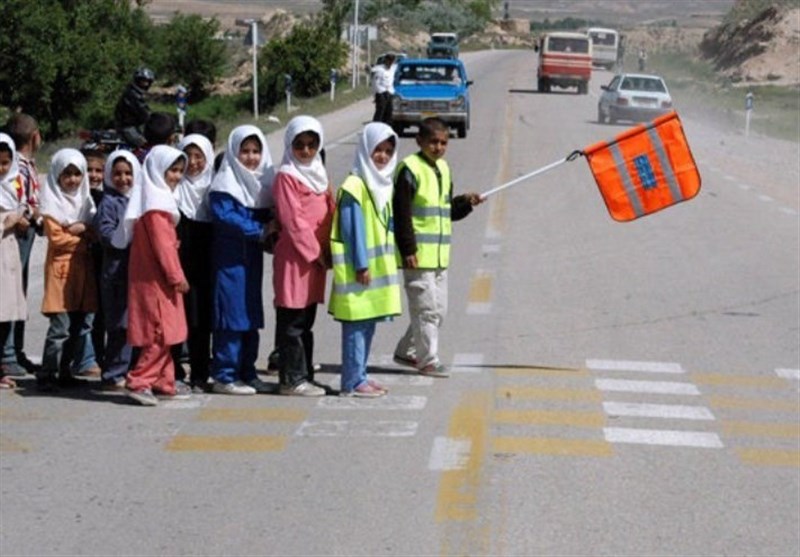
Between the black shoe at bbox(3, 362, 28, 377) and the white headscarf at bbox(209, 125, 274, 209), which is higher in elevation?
the white headscarf at bbox(209, 125, 274, 209)

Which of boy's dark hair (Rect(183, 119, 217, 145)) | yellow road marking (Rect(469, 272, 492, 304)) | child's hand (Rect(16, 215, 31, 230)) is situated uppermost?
boy's dark hair (Rect(183, 119, 217, 145))

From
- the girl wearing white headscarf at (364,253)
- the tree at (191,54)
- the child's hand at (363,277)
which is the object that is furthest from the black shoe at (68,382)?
the tree at (191,54)

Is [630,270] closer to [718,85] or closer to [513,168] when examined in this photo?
[513,168]

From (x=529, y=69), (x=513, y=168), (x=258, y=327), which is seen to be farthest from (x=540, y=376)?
(x=529, y=69)

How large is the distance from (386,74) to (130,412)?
91.2 ft

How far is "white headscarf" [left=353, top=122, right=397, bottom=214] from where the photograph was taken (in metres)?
9.99

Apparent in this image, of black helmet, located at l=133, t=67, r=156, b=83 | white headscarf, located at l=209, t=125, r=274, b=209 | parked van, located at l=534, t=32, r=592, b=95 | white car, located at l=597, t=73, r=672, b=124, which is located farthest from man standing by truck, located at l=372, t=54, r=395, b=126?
parked van, located at l=534, t=32, r=592, b=95

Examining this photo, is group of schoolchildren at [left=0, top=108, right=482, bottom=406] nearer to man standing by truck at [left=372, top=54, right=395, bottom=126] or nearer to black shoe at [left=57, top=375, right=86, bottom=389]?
black shoe at [left=57, top=375, right=86, bottom=389]

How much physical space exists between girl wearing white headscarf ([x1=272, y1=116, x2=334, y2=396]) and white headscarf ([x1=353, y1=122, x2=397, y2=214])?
0.24 metres

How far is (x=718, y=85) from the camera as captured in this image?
250 feet

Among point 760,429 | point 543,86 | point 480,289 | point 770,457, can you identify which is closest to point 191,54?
point 543,86

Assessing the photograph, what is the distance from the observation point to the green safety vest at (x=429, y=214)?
35.0 feet

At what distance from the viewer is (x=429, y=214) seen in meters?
10.7

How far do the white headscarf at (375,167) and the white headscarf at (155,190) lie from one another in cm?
106
